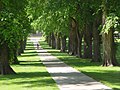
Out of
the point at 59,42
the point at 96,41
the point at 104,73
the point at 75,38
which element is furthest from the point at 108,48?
the point at 59,42

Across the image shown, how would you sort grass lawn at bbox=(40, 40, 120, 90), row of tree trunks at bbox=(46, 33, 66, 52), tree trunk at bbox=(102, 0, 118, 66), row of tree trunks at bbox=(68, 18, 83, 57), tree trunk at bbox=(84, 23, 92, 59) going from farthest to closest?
row of tree trunks at bbox=(46, 33, 66, 52) → row of tree trunks at bbox=(68, 18, 83, 57) → tree trunk at bbox=(84, 23, 92, 59) → tree trunk at bbox=(102, 0, 118, 66) → grass lawn at bbox=(40, 40, 120, 90)

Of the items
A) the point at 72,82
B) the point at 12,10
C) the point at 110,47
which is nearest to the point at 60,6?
the point at 110,47

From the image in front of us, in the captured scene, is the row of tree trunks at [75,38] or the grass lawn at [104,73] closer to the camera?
the grass lawn at [104,73]

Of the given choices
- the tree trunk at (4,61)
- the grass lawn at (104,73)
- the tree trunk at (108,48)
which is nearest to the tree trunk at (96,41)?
the grass lawn at (104,73)

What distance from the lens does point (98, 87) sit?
1712 centimetres

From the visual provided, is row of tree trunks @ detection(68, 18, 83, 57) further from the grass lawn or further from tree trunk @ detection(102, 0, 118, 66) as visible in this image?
tree trunk @ detection(102, 0, 118, 66)

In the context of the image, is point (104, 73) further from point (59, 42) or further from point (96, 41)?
point (59, 42)

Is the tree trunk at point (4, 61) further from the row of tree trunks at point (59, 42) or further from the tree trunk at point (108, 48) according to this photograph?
the row of tree trunks at point (59, 42)

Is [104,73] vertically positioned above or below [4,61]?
below

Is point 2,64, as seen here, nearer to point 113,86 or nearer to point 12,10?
point 12,10

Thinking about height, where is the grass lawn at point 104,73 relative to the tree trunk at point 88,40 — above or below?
below

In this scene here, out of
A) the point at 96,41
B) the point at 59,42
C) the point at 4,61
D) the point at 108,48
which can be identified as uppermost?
the point at 96,41

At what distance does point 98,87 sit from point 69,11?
19.8m

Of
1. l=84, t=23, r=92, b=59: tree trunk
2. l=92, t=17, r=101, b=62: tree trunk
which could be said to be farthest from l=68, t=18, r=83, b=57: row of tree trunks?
l=92, t=17, r=101, b=62: tree trunk
